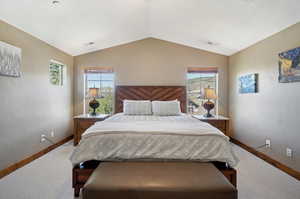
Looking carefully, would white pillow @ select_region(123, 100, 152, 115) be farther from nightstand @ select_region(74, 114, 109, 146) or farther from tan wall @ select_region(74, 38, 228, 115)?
tan wall @ select_region(74, 38, 228, 115)

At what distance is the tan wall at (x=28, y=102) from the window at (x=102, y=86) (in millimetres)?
773

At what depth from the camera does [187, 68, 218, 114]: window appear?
4.99 meters

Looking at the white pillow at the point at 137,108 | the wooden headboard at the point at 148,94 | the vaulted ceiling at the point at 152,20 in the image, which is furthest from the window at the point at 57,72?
the white pillow at the point at 137,108

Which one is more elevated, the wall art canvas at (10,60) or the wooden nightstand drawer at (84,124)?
the wall art canvas at (10,60)

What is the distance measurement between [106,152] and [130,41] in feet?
11.5

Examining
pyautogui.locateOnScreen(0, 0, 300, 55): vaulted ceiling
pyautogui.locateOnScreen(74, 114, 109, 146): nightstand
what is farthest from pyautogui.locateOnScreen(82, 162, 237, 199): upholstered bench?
pyautogui.locateOnScreen(74, 114, 109, 146): nightstand

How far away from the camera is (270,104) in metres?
3.26

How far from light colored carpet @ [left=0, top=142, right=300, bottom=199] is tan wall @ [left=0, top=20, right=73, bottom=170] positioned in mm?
378

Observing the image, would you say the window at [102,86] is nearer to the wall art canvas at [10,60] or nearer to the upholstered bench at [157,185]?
the wall art canvas at [10,60]

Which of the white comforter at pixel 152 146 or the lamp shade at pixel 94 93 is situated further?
the lamp shade at pixel 94 93

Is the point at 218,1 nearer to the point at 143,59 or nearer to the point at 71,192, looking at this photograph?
the point at 143,59

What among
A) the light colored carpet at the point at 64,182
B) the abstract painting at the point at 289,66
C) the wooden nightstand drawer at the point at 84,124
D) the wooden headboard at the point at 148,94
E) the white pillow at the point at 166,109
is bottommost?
the light colored carpet at the point at 64,182

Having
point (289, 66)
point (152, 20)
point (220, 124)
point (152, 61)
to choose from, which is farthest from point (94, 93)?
point (289, 66)

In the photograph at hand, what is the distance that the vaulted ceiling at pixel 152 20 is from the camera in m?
2.60
